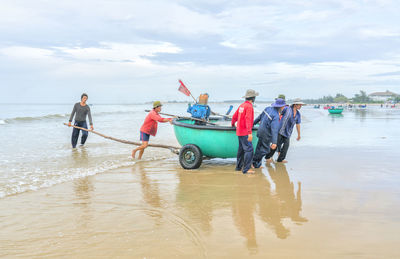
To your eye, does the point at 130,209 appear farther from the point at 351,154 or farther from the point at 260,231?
the point at 351,154

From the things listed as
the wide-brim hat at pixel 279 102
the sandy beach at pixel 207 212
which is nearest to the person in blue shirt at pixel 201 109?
the sandy beach at pixel 207 212

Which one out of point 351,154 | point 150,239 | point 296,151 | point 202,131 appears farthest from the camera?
point 296,151

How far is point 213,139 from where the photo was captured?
6355mm

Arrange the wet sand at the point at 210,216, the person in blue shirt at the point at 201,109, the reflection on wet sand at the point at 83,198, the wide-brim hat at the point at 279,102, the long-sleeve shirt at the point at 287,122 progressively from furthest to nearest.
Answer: the person in blue shirt at the point at 201,109
the long-sleeve shirt at the point at 287,122
the wide-brim hat at the point at 279,102
the reflection on wet sand at the point at 83,198
the wet sand at the point at 210,216

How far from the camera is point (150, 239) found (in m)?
3.15

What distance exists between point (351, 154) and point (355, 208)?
15.2ft

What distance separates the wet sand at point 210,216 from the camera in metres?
2.93

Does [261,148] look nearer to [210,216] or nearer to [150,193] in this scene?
[150,193]

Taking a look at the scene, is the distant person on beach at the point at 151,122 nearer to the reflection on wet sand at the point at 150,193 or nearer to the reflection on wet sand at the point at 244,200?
the reflection on wet sand at the point at 150,193

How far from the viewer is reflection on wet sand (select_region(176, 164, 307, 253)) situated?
3.51 metres

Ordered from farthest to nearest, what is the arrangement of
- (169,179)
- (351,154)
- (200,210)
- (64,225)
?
(351,154)
(169,179)
(200,210)
(64,225)

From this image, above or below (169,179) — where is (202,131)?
above

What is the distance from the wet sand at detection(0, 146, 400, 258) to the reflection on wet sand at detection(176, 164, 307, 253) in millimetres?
14

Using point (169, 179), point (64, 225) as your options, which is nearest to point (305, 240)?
point (64, 225)
